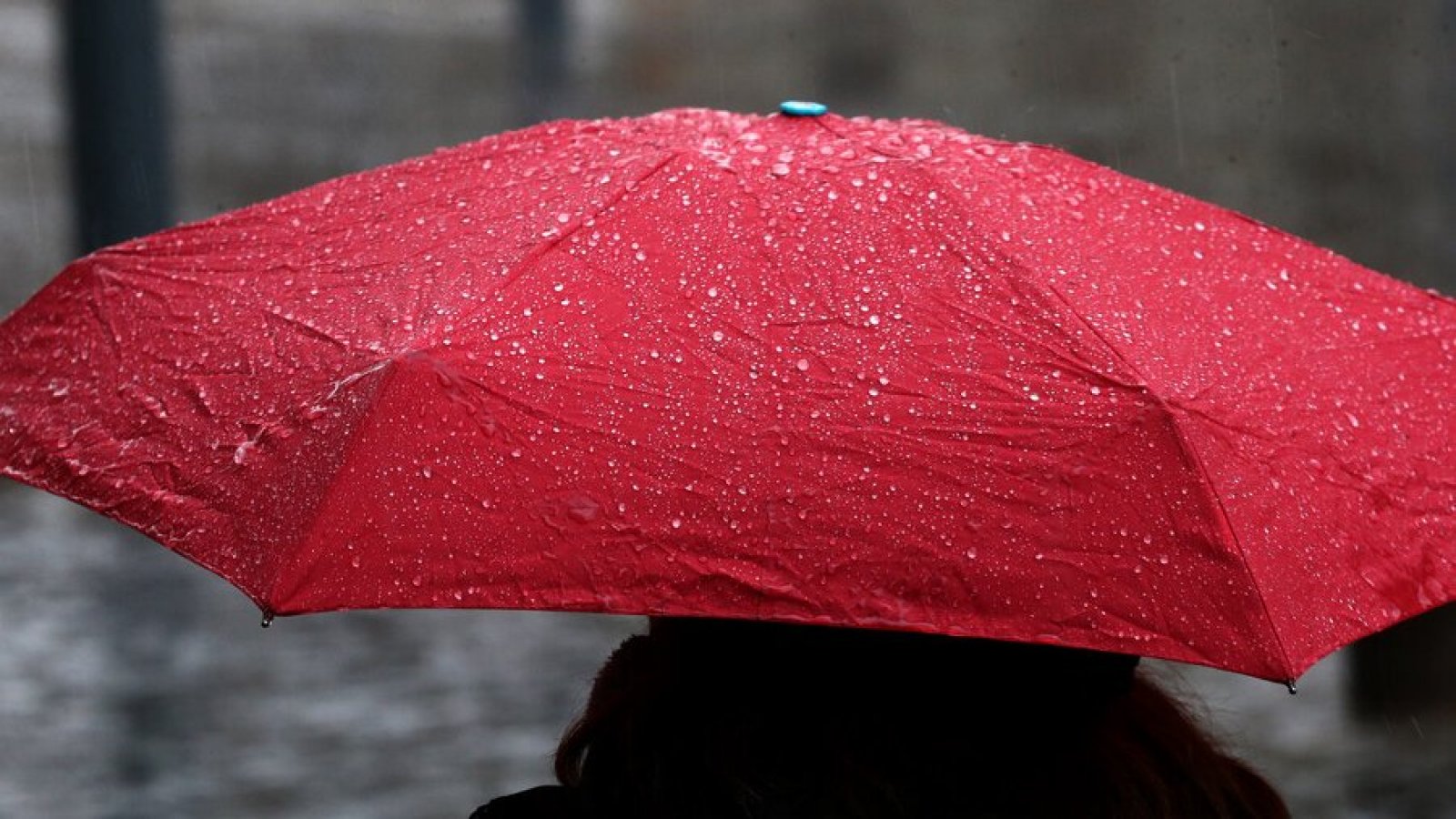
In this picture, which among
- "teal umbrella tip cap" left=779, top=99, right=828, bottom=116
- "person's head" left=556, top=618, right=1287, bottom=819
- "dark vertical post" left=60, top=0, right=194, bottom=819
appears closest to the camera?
"person's head" left=556, top=618, right=1287, bottom=819

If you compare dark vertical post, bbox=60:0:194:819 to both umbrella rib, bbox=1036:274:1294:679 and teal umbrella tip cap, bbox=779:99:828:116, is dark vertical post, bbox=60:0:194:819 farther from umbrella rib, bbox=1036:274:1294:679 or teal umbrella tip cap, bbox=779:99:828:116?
umbrella rib, bbox=1036:274:1294:679

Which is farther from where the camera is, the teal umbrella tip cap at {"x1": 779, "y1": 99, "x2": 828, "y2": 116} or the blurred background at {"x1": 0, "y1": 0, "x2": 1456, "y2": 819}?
the blurred background at {"x1": 0, "y1": 0, "x2": 1456, "y2": 819}

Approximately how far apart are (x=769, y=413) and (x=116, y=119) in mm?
3803

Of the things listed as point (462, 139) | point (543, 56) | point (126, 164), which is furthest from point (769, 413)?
point (462, 139)

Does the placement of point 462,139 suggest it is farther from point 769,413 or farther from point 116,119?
point 769,413

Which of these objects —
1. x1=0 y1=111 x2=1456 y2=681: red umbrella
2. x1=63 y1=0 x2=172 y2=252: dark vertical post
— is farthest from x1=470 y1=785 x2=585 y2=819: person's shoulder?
x1=63 y1=0 x2=172 y2=252: dark vertical post

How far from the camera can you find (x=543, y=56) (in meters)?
7.47

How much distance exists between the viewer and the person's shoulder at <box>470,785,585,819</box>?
169cm

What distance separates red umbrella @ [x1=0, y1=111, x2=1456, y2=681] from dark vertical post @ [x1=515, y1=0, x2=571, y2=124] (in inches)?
219

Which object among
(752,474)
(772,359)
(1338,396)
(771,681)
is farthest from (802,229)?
(1338,396)

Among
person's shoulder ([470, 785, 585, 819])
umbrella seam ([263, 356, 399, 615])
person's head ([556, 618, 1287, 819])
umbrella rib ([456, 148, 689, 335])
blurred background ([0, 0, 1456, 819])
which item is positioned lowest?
blurred background ([0, 0, 1456, 819])

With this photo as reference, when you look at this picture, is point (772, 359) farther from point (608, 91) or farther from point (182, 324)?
point (608, 91)

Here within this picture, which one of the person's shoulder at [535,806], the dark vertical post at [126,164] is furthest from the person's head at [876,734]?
the dark vertical post at [126,164]

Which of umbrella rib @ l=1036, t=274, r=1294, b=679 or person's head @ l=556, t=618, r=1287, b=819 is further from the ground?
umbrella rib @ l=1036, t=274, r=1294, b=679
